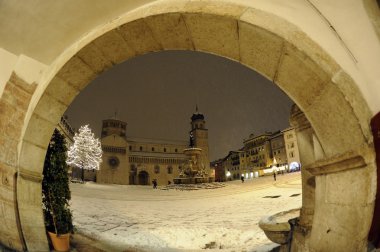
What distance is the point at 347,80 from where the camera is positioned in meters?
2.67

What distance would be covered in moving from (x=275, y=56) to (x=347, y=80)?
2.77 ft

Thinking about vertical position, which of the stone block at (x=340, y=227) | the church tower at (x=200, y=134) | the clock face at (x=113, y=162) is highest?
the church tower at (x=200, y=134)

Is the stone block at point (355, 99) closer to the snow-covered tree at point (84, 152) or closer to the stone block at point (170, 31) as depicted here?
the stone block at point (170, 31)

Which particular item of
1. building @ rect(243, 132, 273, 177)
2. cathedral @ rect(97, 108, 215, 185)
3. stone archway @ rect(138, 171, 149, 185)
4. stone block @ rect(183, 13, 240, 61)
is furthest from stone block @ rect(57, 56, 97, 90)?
building @ rect(243, 132, 273, 177)

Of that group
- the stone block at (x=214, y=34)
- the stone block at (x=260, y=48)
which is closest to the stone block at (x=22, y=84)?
the stone block at (x=214, y=34)

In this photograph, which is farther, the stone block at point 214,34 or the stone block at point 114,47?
the stone block at point 114,47

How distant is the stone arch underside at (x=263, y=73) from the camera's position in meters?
2.62

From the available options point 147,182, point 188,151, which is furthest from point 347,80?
point 147,182

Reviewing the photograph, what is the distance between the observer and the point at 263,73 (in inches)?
139

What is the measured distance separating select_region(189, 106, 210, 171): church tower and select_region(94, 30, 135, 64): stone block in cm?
6896

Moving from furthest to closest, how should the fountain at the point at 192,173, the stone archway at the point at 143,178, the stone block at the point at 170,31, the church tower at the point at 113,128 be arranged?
the church tower at the point at 113,128 → the stone archway at the point at 143,178 → the fountain at the point at 192,173 → the stone block at the point at 170,31

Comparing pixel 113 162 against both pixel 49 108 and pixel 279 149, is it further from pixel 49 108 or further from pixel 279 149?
pixel 49 108

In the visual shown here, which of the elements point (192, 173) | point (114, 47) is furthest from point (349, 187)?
point (192, 173)

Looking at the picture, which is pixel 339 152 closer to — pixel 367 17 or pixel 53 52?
pixel 367 17
